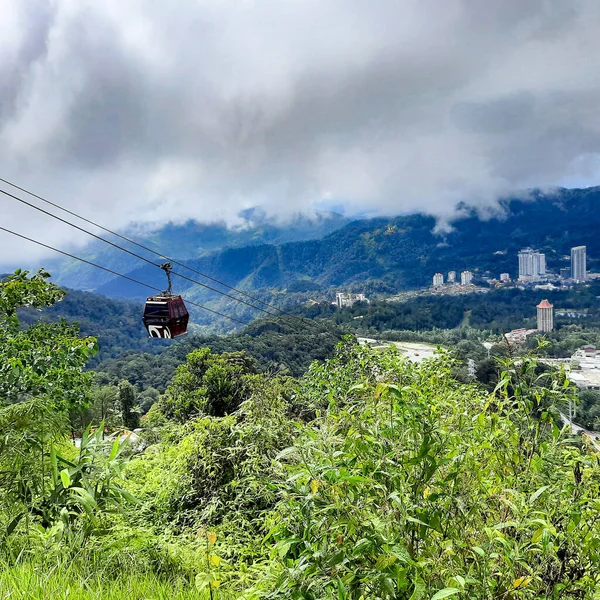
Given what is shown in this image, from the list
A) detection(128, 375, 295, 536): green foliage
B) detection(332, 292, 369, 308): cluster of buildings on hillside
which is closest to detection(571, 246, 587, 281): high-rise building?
detection(332, 292, 369, 308): cluster of buildings on hillside

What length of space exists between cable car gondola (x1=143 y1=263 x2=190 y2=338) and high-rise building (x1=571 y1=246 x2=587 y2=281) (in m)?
94.8

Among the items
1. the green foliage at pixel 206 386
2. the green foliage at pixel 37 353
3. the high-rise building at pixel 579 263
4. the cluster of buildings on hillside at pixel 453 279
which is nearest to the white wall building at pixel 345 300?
the cluster of buildings on hillside at pixel 453 279

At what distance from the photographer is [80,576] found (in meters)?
1.58

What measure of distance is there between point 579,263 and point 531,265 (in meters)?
8.98

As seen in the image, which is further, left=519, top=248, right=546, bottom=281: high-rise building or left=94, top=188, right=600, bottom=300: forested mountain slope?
left=94, top=188, right=600, bottom=300: forested mountain slope

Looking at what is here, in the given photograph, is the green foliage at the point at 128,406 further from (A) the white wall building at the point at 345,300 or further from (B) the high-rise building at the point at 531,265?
(B) the high-rise building at the point at 531,265

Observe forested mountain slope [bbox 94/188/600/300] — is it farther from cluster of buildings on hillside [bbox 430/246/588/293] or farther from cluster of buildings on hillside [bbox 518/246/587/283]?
cluster of buildings on hillside [bbox 430/246/588/293]

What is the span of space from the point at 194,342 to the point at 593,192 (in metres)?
153

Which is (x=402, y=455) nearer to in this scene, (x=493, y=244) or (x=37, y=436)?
(x=37, y=436)

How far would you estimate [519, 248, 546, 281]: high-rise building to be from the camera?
3605 inches

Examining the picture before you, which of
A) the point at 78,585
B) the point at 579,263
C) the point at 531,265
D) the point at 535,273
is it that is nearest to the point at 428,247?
the point at 531,265

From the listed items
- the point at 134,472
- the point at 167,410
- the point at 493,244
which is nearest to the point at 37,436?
the point at 134,472

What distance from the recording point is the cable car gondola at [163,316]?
Result: 19.5 ft

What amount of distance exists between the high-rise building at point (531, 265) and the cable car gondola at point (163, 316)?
314ft
